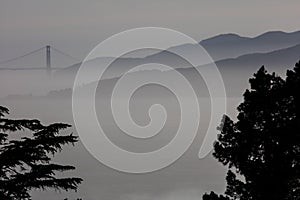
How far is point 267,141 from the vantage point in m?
12.8

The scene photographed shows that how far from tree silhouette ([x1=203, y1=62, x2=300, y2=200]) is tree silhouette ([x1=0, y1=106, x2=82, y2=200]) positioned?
464 cm

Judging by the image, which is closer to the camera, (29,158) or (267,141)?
(29,158)

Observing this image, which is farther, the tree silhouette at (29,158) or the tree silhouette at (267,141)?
the tree silhouette at (267,141)

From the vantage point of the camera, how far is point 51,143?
933cm

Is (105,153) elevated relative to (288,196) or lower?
elevated

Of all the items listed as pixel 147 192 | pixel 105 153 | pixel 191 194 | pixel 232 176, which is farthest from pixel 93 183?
pixel 232 176

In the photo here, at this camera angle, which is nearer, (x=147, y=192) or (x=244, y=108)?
(x=244, y=108)

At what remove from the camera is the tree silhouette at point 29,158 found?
903cm

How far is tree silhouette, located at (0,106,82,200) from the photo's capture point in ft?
29.6

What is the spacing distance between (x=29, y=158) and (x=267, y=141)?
570 cm

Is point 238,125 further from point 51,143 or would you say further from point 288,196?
point 51,143

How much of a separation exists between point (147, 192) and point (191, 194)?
22.6 feet

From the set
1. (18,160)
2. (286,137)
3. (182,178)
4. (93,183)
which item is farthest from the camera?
(182,178)

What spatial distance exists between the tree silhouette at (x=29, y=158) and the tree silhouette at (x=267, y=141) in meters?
4.64
